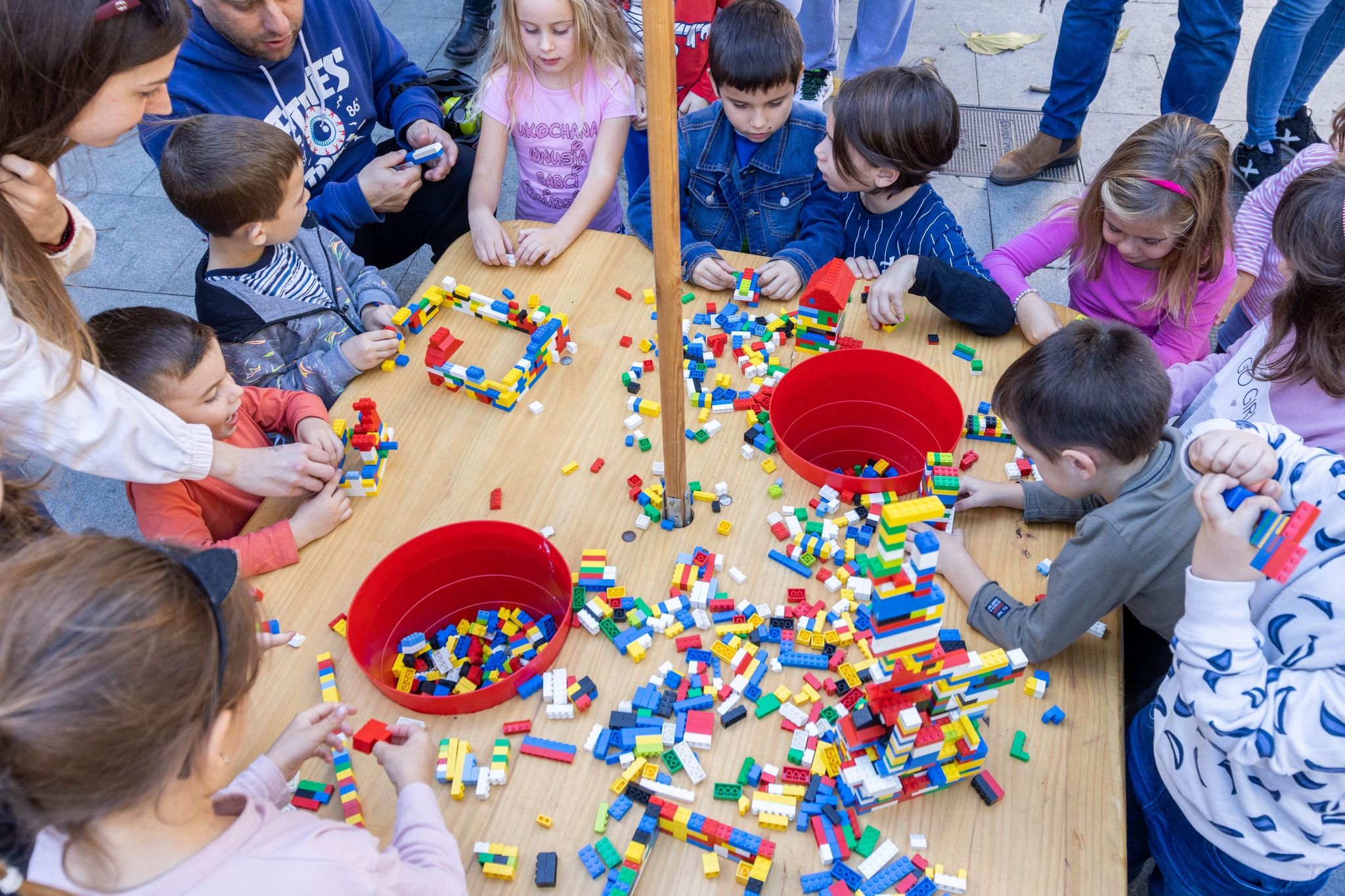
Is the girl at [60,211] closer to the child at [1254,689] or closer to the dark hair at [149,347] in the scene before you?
the dark hair at [149,347]

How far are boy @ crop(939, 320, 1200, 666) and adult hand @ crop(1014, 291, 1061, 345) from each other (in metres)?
0.40

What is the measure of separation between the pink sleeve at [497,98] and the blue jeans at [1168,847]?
85.7 inches

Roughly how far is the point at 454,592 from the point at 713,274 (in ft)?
3.08

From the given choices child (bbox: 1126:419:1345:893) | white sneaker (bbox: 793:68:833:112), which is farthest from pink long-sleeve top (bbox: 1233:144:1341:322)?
white sneaker (bbox: 793:68:833:112)

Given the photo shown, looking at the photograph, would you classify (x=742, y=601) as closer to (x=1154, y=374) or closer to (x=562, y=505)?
(x=562, y=505)

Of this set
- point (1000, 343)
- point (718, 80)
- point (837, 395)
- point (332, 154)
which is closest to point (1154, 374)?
point (1000, 343)

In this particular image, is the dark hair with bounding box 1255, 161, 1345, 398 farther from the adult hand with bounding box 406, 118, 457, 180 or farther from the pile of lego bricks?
the adult hand with bounding box 406, 118, 457, 180

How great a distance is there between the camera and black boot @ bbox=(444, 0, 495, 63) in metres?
4.42

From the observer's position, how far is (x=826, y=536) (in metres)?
1.53

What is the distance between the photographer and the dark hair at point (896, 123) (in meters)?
2.05

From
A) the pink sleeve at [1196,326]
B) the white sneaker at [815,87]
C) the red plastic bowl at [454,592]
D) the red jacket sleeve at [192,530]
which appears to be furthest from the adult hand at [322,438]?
the white sneaker at [815,87]

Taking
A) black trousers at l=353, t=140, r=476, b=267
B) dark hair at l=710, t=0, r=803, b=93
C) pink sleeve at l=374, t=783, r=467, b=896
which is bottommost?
black trousers at l=353, t=140, r=476, b=267

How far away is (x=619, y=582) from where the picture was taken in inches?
58.6

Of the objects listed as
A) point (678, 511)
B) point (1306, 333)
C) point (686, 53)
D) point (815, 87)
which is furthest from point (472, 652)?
point (815, 87)
